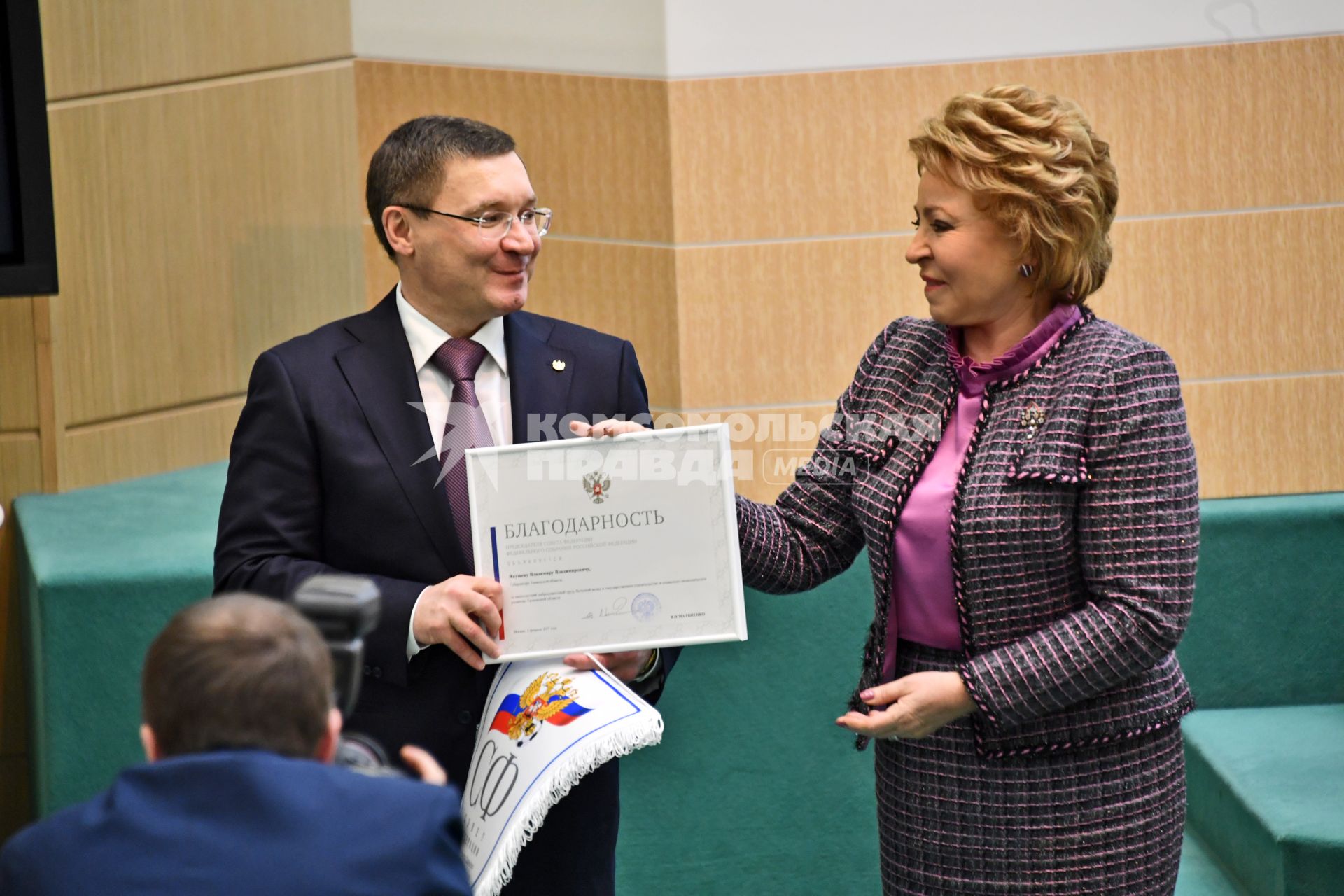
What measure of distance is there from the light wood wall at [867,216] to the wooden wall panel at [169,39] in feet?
0.98

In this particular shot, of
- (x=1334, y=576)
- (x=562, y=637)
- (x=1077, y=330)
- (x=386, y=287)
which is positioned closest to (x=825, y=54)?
(x=386, y=287)

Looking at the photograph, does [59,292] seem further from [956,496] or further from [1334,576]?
[1334,576]

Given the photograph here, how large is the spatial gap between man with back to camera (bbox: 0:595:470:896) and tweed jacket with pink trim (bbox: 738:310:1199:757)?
957 mm

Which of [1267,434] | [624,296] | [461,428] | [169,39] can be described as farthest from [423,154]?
[1267,434]

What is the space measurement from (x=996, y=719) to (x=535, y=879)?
72 cm

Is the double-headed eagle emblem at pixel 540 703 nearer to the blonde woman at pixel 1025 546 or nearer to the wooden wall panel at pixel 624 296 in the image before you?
the blonde woman at pixel 1025 546

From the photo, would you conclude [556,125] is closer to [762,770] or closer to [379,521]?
[762,770]

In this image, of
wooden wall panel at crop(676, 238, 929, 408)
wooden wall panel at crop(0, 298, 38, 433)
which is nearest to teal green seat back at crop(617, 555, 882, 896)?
wooden wall panel at crop(676, 238, 929, 408)

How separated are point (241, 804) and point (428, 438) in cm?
97

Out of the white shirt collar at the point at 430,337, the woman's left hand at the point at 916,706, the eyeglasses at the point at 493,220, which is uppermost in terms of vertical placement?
the eyeglasses at the point at 493,220

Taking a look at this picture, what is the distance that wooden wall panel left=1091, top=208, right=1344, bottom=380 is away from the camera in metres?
4.05

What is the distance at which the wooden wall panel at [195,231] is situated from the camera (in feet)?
11.9

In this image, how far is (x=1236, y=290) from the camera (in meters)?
4.10

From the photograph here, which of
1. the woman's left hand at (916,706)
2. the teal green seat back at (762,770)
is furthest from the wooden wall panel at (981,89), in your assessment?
the woman's left hand at (916,706)
